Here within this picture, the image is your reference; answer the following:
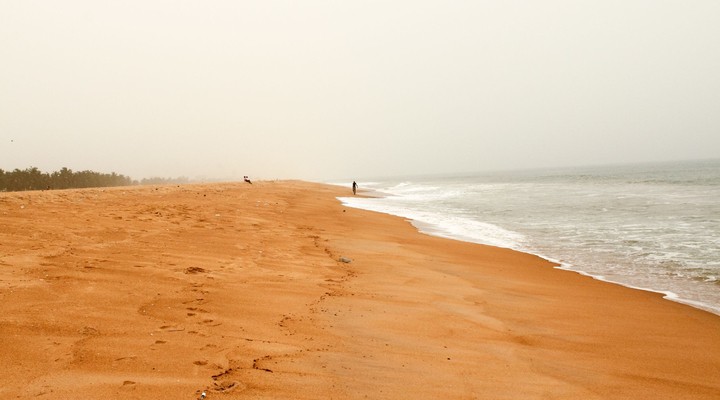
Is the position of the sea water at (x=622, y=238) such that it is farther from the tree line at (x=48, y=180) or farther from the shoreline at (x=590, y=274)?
the tree line at (x=48, y=180)

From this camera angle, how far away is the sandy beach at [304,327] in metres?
3.52

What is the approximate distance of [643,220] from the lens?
17.9m

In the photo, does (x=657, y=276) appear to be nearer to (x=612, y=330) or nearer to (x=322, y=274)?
(x=612, y=330)

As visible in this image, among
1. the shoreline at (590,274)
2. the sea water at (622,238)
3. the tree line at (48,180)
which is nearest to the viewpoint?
the shoreline at (590,274)

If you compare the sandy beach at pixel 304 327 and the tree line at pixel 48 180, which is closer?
the sandy beach at pixel 304 327

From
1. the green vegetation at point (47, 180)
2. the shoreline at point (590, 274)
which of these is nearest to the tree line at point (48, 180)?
the green vegetation at point (47, 180)

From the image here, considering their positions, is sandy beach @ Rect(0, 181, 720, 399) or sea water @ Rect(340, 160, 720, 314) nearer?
sandy beach @ Rect(0, 181, 720, 399)

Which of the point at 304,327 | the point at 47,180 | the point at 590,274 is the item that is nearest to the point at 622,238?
the point at 590,274

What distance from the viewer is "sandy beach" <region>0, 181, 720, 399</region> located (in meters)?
3.52

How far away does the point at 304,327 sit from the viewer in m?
4.92

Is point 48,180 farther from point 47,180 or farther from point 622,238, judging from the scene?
point 622,238

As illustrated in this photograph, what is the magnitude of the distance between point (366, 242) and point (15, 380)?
30.8ft

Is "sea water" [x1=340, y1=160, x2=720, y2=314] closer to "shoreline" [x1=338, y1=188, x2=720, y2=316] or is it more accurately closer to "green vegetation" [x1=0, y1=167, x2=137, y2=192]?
"shoreline" [x1=338, y1=188, x2=720, y2=316]

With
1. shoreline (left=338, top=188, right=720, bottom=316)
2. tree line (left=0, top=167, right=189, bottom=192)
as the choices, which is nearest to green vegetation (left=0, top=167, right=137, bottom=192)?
tree line (left=0, top=167, right=189, bottom=192)
